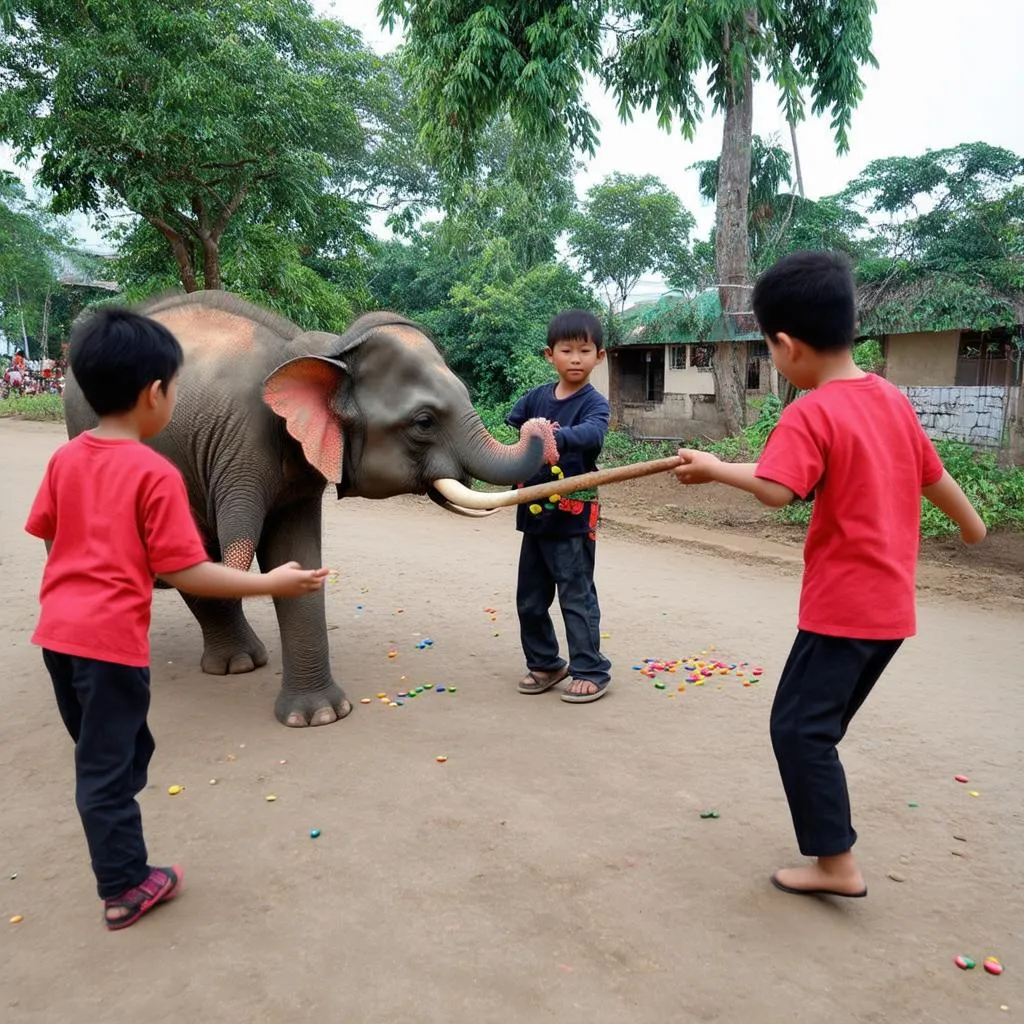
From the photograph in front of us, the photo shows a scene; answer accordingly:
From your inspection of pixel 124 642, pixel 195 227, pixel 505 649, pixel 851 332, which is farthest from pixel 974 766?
pixel 195 227

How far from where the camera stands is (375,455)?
12.6 ft

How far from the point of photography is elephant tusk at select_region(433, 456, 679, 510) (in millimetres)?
2834

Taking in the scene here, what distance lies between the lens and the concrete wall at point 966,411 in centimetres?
1042

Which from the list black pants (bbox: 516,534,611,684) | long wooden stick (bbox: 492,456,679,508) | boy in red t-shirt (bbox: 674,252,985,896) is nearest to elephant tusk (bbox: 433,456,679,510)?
long wooden stick (bbox: 492,456,679,508)

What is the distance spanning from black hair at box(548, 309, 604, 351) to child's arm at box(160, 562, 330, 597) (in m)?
2.01

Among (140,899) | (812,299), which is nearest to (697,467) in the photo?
(812,299)

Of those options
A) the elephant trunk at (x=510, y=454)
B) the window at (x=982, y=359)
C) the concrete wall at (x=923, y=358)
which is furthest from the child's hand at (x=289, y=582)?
the concrete wall at (x=923, y=358)

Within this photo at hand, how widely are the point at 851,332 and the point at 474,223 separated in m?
19.3

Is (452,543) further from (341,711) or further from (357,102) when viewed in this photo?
(357,102)

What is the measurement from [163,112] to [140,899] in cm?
1220

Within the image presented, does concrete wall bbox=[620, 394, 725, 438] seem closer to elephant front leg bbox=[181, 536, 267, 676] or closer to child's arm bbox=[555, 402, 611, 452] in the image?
child's arm bbox=[555, 402, 611, 452]

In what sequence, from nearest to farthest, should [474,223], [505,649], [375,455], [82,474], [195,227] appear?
1. [82,474]
2. [375,455]
3. [505,649]
4. [195,227]
5. [474,223]

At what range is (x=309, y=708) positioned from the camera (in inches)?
155

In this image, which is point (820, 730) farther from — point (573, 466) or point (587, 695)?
point (573, 466)
